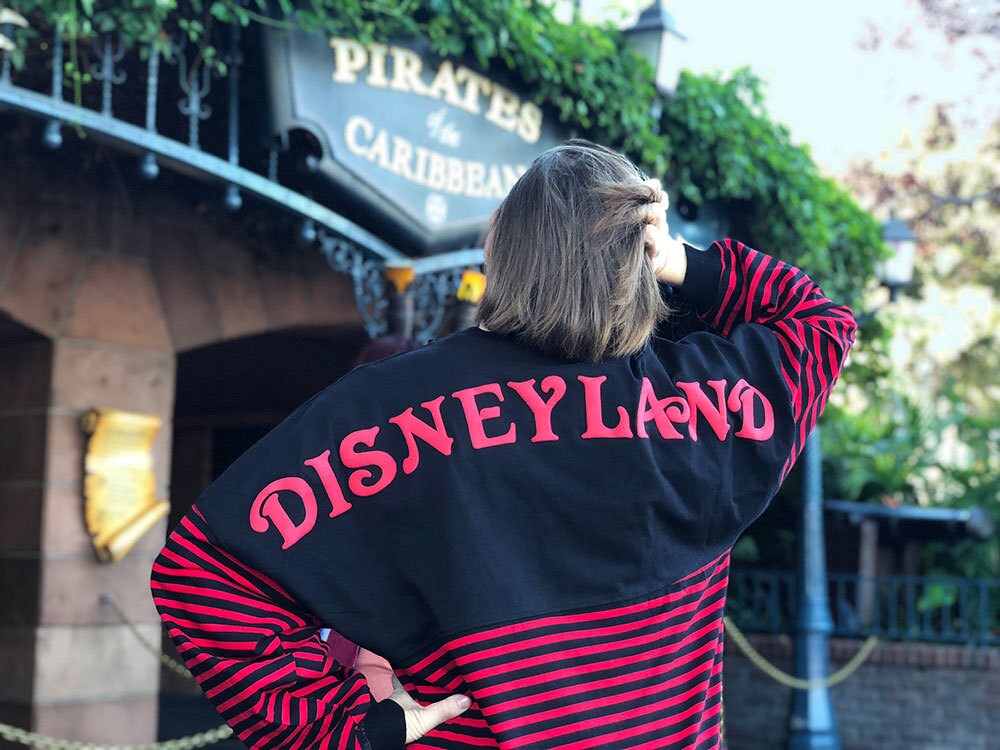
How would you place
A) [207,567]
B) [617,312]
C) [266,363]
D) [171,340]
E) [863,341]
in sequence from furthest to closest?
[863,341] → [266,363] → [171,340] → [617,312] → [207,567]

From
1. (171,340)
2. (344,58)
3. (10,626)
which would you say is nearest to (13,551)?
(10,626)

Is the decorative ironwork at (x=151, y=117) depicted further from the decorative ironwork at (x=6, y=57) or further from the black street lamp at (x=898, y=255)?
the black street lamp at (x=898, y=255)

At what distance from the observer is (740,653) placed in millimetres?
8117

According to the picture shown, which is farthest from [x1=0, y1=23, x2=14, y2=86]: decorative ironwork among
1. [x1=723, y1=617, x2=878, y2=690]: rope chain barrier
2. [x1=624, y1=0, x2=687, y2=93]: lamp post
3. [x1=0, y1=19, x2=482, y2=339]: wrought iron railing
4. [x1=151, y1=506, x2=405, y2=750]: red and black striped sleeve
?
[x1=723, y1=617, x2=878, y2=690]: rope chain barrier

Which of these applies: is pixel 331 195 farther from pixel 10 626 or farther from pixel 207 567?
pixel 207 567

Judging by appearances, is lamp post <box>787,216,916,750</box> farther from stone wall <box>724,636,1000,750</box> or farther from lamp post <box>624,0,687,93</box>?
lamp post <box>624,0,687,93</box>

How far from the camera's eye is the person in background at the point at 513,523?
1301mm

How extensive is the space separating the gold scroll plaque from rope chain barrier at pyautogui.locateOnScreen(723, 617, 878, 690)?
3685 millimetres

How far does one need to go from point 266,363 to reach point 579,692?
6816 mm

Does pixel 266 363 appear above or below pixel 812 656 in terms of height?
above

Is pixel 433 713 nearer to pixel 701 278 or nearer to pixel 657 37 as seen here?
pixel 701 278

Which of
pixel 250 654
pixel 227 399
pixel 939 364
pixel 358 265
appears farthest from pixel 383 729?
pixel 939 364

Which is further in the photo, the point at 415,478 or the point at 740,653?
the point at 740,653

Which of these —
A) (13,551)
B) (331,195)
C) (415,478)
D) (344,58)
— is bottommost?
(13,551)
